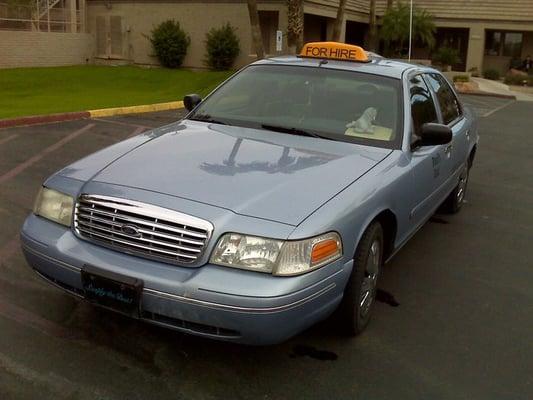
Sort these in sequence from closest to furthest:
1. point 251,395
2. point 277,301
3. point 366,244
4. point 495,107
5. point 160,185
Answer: point 277,301 → point 251,395 → point 160,185 → point 366,244 → point 495,107

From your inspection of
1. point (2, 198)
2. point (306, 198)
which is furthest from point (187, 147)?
point (2, 198)

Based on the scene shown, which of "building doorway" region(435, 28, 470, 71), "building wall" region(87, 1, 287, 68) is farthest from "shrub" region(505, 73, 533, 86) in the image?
"building wall" region(87, 1, 287, 68)

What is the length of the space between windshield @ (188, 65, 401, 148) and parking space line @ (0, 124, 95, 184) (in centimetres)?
306

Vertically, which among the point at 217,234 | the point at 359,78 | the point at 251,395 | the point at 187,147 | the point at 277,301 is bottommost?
the point at 251,395

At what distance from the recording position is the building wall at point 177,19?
22078mm

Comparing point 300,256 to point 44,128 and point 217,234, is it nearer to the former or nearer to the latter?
point 217,234

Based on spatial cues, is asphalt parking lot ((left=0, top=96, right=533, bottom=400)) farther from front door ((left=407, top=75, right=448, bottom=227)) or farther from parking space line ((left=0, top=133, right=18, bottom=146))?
parking space line ((left=0, top=133, right=18, bottom=146))

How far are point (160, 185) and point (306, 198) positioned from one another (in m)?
0.76

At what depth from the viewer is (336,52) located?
191 inches

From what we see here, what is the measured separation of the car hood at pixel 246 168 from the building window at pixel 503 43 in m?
29.5

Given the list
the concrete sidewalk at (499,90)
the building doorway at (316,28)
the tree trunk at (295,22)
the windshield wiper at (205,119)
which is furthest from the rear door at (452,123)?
the building doorway at (316,28)

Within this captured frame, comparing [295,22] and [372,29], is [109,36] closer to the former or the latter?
[295,22]

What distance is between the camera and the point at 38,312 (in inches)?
143

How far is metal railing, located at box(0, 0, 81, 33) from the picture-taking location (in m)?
21.6
